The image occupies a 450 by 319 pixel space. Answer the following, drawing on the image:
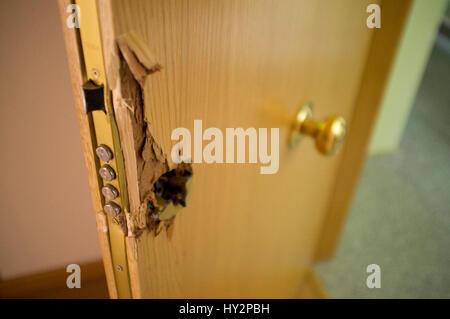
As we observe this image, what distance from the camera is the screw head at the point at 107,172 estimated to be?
12.9 inches

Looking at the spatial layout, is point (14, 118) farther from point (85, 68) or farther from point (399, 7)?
point (399, 7)

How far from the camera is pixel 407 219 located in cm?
142

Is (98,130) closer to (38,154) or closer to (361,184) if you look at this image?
(38,154)

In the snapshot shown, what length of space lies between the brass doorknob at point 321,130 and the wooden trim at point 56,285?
A: 32.1 inches

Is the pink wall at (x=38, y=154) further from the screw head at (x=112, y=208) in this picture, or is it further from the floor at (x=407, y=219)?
the floor at (x=407, y=219)

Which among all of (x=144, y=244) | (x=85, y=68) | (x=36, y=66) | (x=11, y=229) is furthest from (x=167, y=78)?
(x=11, y=229)

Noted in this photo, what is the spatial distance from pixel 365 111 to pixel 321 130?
1.45 feet

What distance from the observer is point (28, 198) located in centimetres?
91

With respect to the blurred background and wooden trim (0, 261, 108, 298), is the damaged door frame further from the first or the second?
wooden trim (0, 261, 108, 298)

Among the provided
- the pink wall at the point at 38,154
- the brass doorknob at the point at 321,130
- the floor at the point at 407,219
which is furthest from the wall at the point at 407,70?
the pink wall at the point at 38,154

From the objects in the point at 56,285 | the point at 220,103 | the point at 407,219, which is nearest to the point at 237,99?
the point at 220,103

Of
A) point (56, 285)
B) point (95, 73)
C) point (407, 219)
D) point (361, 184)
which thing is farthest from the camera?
point (361, 184)
